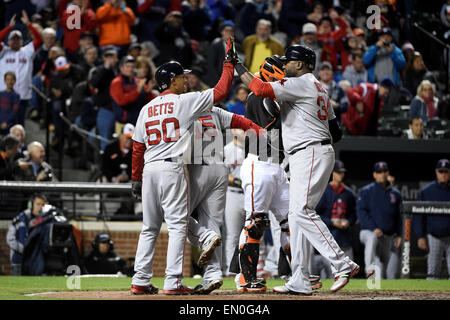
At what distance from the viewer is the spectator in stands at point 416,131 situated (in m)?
13.6

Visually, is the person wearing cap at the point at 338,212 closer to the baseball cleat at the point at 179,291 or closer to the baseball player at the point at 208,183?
the baseball player at the point at 208,183

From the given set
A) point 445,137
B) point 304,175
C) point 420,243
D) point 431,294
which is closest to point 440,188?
point 420,243

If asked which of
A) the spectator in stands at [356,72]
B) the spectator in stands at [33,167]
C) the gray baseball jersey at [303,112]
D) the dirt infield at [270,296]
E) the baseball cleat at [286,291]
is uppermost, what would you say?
the spectator in stands at [356,72]

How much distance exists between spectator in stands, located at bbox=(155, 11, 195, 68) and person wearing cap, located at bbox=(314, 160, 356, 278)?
4533mm

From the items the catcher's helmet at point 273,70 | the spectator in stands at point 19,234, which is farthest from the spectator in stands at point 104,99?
the catcher's helmet at point 273,70

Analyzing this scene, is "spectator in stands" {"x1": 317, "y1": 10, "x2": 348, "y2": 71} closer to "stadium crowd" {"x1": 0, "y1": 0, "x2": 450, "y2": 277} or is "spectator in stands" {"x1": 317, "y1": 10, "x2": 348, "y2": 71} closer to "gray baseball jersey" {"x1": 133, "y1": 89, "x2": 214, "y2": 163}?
"stadium crowd" {"x1": 0, "y1": 0, "x2": 450, "y2": 277}

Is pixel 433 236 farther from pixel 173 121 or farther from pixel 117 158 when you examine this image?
pixel 173 121

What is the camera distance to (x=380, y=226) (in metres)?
11.9

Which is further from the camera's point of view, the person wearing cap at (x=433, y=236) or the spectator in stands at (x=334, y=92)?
the spectator in stands at (x=334, y=92)

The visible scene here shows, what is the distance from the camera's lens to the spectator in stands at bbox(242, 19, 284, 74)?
48.5 ft

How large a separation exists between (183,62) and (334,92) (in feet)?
9.95

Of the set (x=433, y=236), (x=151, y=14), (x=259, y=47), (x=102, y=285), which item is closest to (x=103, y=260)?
(x=102, y=285)

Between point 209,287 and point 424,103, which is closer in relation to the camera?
point 209,287

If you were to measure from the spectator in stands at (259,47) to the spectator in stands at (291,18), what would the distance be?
2.06 m
